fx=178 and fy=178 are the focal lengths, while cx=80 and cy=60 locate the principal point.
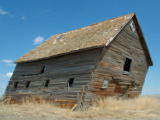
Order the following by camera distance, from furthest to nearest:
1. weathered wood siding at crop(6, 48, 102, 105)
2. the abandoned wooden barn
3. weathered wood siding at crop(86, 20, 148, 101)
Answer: weathered wood siding at crop(6, 48, 102, 105) → weathered wood siding at crop(86, 20, 148, 101) → the abandoned wooden barn

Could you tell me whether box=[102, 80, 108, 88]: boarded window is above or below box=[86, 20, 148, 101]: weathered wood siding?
below

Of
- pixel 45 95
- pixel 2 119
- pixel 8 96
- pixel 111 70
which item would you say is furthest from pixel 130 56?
pixel 8 96

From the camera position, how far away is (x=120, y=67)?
14.2 m

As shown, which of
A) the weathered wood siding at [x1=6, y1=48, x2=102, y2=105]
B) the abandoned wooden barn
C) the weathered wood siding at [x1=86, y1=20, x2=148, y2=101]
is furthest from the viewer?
the weathered wood siding at [x1=6, y1=48, x2=102, y2=105]

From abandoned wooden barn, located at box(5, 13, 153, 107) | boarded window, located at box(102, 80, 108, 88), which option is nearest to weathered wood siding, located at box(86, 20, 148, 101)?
abandoned wooden barn, located at box(5, 13, 153, 107)

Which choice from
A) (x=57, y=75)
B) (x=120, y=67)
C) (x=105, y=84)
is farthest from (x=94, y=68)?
(x=57, y=75)

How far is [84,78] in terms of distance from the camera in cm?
1263

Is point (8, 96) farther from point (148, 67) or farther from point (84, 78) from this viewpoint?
point (148, 67)

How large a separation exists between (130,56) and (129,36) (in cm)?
170

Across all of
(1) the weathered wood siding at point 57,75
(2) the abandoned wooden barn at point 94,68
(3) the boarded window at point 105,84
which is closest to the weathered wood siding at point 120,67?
(2) the abandoned wooden barn at point 94,68

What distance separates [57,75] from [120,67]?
518 cm

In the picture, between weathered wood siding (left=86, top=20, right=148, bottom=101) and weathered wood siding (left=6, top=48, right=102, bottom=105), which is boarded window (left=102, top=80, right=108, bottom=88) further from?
weathered wood siding (left=6, top=48, right=102, bottom=105)

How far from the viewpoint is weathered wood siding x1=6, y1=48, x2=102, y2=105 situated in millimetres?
12846

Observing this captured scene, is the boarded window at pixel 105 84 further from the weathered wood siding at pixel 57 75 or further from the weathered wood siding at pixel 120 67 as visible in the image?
the weathered wood siding at pixel 57 75
